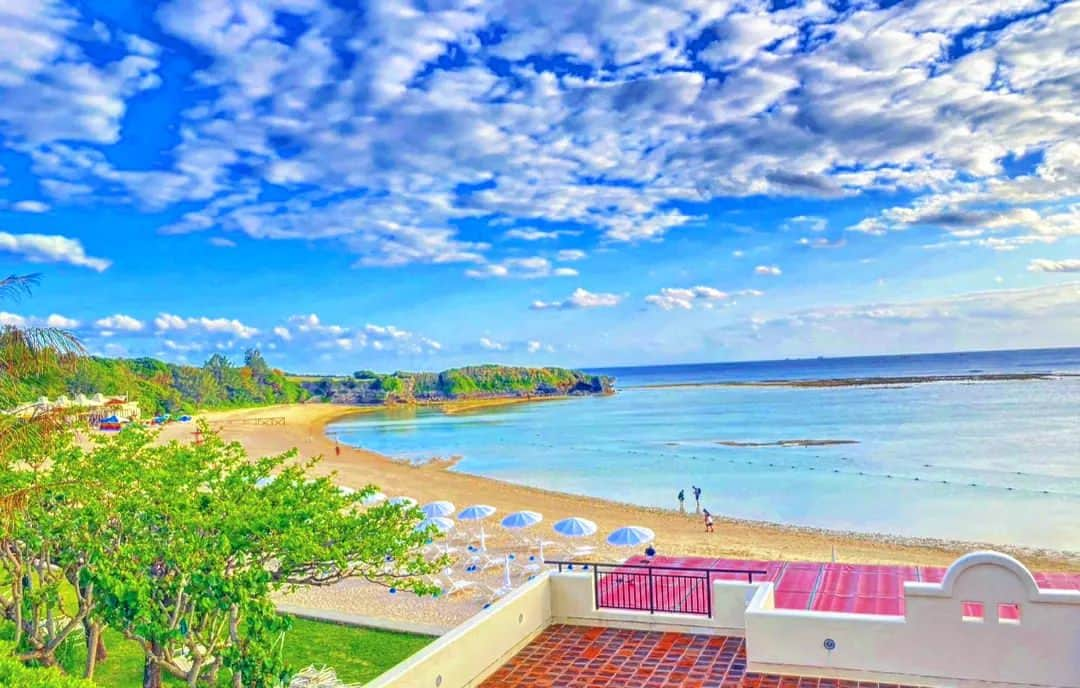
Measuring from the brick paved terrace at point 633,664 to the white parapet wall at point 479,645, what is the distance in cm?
16

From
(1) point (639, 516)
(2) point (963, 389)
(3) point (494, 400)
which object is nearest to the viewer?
(1) point (639, 516)

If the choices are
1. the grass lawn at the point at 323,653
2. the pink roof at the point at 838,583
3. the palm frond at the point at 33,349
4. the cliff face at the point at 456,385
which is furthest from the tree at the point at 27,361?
the cliff face at the point at 456,385

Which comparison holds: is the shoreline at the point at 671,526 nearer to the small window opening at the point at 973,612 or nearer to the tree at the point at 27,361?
the tree at the point at 27,361

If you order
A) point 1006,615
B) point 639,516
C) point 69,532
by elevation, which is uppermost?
point 69,532

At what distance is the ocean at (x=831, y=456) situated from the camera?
28.7 meters

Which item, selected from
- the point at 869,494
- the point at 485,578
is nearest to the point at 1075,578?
the point at 485,578

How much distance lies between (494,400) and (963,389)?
6874 centimetres

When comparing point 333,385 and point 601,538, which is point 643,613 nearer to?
point 601,538

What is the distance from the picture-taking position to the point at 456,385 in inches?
5394

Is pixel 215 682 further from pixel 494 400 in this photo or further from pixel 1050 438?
pixel 494 400

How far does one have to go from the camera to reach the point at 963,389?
3504 inches

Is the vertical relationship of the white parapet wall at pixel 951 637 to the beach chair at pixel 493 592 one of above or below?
above

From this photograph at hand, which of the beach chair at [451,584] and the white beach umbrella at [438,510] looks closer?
the beach chair at [451,584]

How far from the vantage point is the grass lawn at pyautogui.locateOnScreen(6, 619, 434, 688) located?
12.3m
